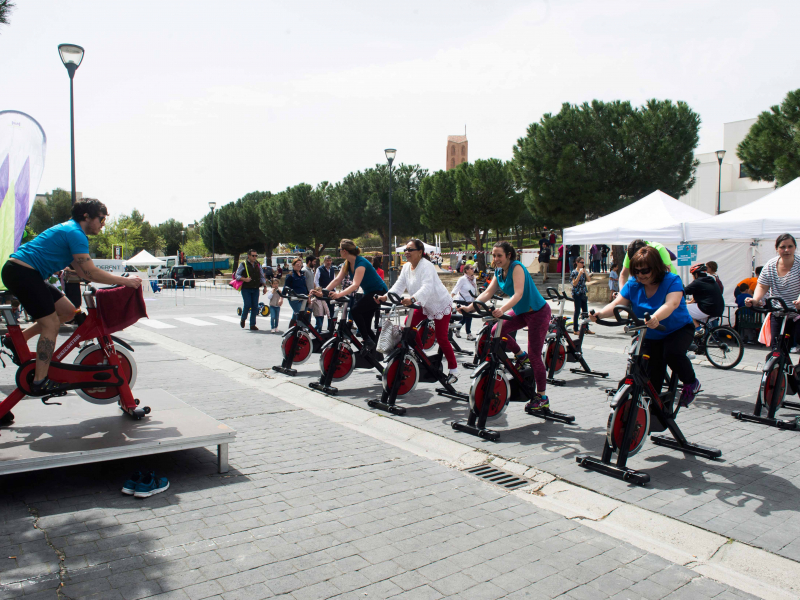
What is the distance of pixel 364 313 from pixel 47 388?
3.81 metres

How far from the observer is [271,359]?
33.3ft

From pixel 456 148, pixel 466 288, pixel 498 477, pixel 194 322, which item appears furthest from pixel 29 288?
pixel 456 148

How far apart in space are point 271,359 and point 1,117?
507 cm

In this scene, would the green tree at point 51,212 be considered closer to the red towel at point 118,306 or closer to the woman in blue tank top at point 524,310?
the red towel at point 118,306

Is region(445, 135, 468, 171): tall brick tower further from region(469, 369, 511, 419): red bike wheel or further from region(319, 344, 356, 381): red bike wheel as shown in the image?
region(469, 369, 511, 419): red bike wheel

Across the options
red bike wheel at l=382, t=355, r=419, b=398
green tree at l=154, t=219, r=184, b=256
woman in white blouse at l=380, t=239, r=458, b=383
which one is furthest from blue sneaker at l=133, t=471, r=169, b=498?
green tree at l=154, t=219, r=184, b=256

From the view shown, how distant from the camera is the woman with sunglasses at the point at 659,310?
4789 mm

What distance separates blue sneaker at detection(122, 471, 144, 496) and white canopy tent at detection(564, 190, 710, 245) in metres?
11.3

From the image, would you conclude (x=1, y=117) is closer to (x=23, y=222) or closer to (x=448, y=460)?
(x=23, y=222)

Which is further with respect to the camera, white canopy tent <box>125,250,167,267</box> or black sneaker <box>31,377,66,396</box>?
white canopy tent <box>125,250,167,267</box>

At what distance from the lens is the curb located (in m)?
3.23

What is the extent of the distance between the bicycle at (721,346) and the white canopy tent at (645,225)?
3444 mm

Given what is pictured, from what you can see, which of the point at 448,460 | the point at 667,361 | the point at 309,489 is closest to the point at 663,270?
Result: the point at 667,361

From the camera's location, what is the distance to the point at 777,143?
27.4 m
